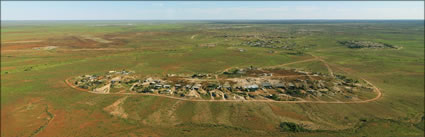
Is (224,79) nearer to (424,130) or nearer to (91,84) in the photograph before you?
(91,84)

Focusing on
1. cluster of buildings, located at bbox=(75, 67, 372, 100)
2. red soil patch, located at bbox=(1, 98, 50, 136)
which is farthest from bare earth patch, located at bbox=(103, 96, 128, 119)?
red soil patch, located at bbox=(1, 98, 50, 136)

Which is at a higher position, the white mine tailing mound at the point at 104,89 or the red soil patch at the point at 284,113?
the white mine tailing mound at the point at 104,89

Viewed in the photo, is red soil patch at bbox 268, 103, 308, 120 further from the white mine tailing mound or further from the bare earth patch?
the white mine tailing mound

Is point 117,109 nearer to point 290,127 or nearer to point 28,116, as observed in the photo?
point 28,116

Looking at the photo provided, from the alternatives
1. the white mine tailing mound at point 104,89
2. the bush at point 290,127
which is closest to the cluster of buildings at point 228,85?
the white mine tailing mound at point 104,89

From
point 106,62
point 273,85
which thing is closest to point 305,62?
point 273,85

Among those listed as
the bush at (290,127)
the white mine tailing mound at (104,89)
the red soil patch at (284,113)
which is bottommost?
the bush at (290,127)

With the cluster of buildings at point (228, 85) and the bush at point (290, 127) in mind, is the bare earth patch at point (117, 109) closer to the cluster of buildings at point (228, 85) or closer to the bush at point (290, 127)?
the cluster of buildings at point (228, 85)

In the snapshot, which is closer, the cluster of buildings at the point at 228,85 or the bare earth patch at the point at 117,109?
the bare earth patch at the point at 117,109

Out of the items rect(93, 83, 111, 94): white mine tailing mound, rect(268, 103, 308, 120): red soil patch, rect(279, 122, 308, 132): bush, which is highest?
rect(93, 83, 111, 94): white mine tailing mound

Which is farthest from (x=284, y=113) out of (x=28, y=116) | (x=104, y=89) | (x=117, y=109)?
(x=28, y=116)

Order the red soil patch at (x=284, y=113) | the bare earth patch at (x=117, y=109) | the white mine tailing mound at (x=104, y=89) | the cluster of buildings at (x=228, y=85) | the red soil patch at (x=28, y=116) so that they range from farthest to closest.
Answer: the white mine tailing mound at (x=104, y=89)
the cluster of buildings at (x=228, y=85)
the bare earth patch at (x=117, y=109)
the red soil patch at (x=284, y=113)
the red soil patch at (x=28, y=116)
